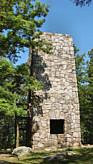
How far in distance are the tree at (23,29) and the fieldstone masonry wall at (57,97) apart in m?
0.62

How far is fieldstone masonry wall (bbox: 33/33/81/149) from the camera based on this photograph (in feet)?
53.6

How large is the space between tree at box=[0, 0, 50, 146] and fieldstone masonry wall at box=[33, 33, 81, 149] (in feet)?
2.03

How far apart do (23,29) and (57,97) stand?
4269mm

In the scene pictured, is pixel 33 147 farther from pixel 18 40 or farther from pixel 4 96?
pixel 18 40

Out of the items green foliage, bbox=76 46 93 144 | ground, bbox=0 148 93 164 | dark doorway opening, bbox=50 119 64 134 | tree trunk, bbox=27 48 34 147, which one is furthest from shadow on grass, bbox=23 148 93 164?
green foliage, bbox=76 46 93 144

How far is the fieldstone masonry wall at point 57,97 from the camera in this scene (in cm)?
1633

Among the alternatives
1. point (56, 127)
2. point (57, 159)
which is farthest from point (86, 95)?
point (57, 159)

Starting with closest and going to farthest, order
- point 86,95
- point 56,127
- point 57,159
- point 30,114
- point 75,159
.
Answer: point 57,159
point 75,159
point 30,114
point 56,127
point 86,95


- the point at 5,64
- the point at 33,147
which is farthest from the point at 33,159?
the point at 5,64

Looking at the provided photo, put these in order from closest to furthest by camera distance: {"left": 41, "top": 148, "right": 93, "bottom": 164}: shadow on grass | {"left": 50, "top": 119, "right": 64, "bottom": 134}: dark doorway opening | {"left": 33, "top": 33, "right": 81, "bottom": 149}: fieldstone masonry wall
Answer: {"left": 41, "top": 148, "right": 93, "bottom": 164}: shadow on grass < {"left": 33, "top": 33, "right": 81, "bottom": 149}: fieldstone masonry wall < {"left": 50, "top": 119, "right": 64, "bottom": 134}: dark doorway opening

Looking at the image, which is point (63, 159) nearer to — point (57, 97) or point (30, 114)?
point (30, 114)

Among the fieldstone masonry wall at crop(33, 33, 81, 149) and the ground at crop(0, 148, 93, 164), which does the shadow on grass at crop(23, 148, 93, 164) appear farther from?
the fieldstone masonry wall at crop(33, 33, 81, 149)

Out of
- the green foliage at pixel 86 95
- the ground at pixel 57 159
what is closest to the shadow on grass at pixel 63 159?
the ground at pixel 57 159

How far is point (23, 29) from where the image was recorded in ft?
51.9
